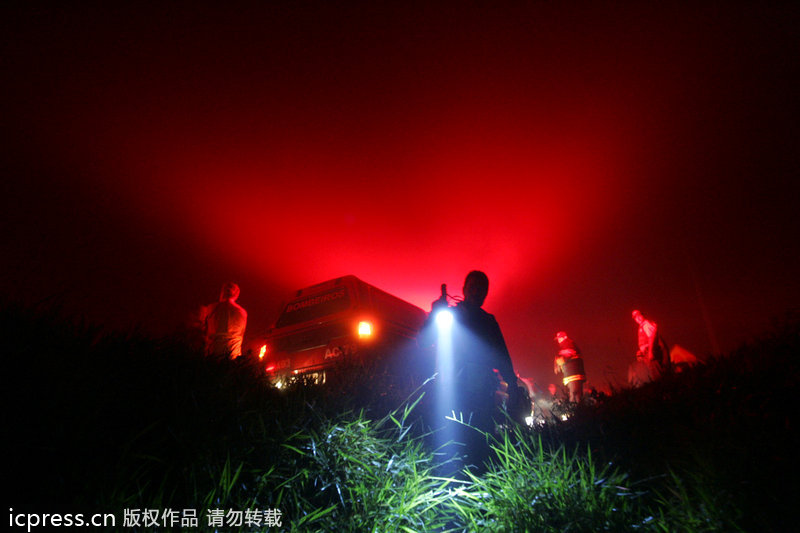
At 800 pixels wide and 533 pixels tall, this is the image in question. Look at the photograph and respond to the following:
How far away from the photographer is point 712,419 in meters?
2.00

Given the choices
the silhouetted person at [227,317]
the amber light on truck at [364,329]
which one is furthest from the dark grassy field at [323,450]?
the amber light on truck at [364,329]

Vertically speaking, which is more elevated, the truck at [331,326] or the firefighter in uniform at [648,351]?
the truck at [331,326]

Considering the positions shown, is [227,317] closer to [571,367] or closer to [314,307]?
[314,307]

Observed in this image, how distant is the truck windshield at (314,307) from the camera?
22.6ft

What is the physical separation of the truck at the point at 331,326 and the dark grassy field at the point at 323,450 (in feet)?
11.0

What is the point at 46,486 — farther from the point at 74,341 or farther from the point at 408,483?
the point at 408,483

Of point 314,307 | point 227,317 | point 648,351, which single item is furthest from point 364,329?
point 648,351

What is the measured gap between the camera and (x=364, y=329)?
6250mm

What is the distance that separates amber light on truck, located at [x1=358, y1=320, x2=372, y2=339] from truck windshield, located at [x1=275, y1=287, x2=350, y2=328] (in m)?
0.50

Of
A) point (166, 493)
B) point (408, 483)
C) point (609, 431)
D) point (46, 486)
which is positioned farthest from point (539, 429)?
point (46, 486)

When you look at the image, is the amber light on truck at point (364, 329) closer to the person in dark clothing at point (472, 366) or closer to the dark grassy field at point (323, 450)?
the person in dark clothing at point (472, 366)

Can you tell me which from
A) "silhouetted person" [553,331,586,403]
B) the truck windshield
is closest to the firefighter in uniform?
"silhouetted person" [553,331,586,403]

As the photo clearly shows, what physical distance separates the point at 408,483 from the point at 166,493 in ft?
4.12

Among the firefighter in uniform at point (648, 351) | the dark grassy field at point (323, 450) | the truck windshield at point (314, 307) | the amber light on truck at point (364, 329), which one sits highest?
the truck windshield at point (314, 307)
